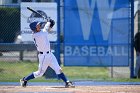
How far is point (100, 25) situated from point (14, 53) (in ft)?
10.7

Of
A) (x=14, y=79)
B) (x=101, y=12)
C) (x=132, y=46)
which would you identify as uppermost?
(x=101, y=12)

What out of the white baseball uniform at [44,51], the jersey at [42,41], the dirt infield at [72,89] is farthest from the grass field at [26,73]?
the jersey at [42,41]

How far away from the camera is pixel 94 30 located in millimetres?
16438

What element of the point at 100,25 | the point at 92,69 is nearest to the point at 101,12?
the point at 100,25

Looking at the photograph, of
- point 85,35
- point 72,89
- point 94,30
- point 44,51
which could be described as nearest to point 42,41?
point 44,51

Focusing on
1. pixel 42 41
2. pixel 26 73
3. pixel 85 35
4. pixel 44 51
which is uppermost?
pixel 85 35

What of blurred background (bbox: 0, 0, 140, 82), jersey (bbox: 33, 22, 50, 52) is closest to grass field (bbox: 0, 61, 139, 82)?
blurred background (bbox: 0, 0, 140, 82)

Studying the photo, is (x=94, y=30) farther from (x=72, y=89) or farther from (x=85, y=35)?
(x=72, y=89)

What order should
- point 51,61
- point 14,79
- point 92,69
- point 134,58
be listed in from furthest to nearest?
point 92,69 → point 134,58 → point 14,79 → point 51,61

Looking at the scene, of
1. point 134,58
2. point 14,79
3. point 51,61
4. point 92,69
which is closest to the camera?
point 51,61

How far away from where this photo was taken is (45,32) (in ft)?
43.4

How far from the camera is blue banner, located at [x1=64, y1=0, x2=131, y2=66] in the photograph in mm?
16328

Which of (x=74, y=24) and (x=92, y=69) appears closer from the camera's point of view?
(x=74, y=24)

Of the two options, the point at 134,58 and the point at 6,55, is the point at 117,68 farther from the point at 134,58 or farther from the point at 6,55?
the point at 6,55
